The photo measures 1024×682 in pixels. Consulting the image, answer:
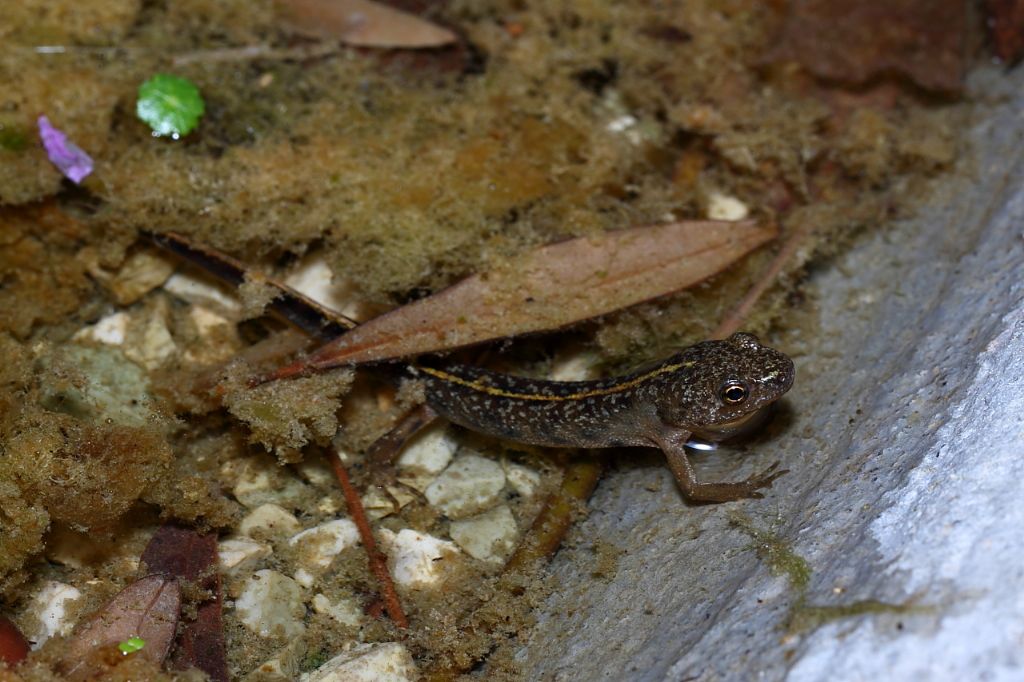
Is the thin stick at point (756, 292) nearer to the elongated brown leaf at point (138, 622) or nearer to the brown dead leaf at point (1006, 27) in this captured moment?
the brown dead leaf at point (1006, 27)

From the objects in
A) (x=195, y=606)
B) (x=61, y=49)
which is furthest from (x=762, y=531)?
(x=61, y=49)

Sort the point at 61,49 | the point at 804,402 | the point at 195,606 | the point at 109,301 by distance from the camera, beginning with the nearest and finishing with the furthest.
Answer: the point at 195,606, the point at 804,402, the point at 109,301, the point at 61,49

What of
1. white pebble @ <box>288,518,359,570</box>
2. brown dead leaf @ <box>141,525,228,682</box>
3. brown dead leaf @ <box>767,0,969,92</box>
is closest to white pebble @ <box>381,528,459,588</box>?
white pebble @ <box>288,518,359,570</box>

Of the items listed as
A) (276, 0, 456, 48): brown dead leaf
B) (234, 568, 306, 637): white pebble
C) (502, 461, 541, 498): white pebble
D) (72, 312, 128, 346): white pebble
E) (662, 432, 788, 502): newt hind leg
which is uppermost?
(276, 0, 456, 48): brown dead leaf

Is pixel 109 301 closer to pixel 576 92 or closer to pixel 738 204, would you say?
pixel 576 92

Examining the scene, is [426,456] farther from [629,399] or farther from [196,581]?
[196,581]

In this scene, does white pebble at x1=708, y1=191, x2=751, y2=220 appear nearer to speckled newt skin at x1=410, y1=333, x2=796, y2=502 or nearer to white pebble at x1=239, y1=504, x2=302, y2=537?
speckled newt skin at x1=410, y1=333, x2=796, y2=502

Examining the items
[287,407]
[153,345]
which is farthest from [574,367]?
[153,345]
